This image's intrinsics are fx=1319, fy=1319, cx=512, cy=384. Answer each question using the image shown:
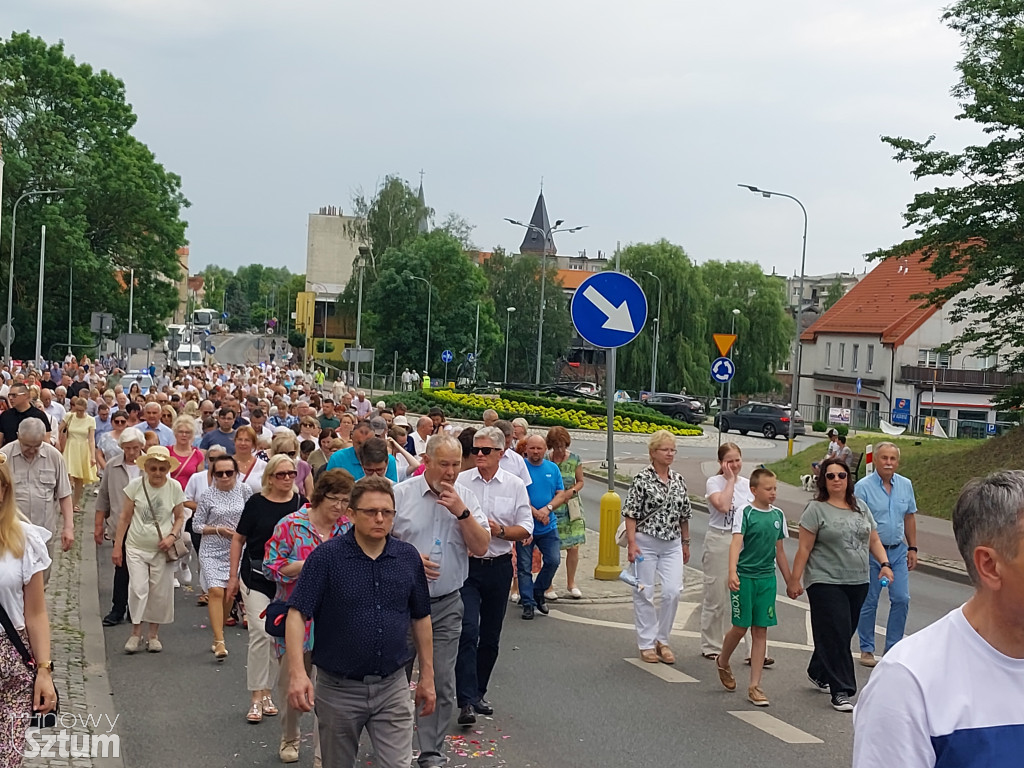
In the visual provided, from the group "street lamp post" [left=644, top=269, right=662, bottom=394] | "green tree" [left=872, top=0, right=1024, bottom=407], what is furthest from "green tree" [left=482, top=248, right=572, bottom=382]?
"green tree" [left=872, top=0, right=1024, bottom=407]

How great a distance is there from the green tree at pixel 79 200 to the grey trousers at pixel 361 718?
5571 centimetres

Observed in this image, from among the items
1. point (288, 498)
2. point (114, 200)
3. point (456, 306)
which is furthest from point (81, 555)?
point (456, 306)

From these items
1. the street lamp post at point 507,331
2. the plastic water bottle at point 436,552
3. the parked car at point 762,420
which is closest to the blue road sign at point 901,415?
the parked car at point 762,420

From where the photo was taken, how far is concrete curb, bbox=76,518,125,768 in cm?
799

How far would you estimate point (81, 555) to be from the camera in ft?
47.2

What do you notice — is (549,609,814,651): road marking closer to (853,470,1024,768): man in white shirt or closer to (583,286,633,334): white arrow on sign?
(583,286,633,334): white arrow on sign

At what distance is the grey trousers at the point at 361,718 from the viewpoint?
5.47m

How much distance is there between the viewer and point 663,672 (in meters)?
9.64

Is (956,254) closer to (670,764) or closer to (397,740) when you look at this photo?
(670,764)

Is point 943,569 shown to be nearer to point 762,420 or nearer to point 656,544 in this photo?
point 656,544

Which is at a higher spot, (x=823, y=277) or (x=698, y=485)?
(x=823, y=277)

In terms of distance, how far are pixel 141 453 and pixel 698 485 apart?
1884 cm

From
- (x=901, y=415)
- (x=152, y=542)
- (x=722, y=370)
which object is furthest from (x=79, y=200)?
(x=152, y=542)

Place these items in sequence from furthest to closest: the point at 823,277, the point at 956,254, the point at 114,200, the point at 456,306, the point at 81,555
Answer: the point at 823,277 < the point at 456,306 < the point at 114,200 < the point at 956,254 < the point at 81,555
